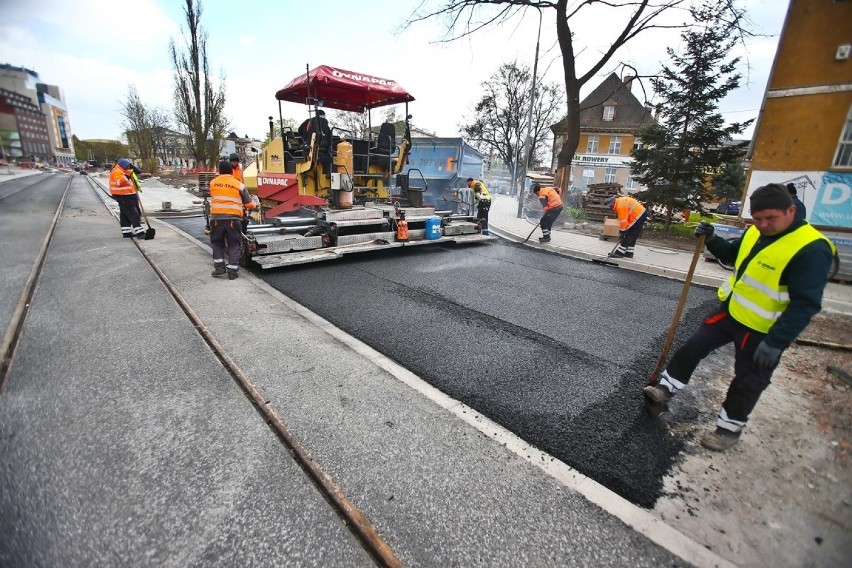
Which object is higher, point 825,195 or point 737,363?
point 825,195

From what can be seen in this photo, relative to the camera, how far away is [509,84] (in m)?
33.8

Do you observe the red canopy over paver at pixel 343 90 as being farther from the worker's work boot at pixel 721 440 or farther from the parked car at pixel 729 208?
the parked car at pixel 729 208

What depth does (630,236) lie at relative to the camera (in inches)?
295

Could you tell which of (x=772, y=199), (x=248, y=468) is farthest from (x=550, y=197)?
(x=248, y=468)

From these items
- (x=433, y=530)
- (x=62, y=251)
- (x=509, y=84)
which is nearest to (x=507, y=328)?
(x=433, y=530)

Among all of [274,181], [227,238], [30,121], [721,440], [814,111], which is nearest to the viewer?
[721,440]

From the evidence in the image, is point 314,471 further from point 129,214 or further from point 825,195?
point 825,195

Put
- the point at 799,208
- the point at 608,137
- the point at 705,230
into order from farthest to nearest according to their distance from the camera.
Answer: the point at 608,137
the point at 799,208
the point at 705,230

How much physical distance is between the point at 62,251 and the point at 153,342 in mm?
5190

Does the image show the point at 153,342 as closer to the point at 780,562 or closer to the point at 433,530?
the point at 433,530

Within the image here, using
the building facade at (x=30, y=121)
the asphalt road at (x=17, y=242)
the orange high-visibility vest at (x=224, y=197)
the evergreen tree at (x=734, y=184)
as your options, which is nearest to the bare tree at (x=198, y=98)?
the asphalt road at (x=17, y=242)

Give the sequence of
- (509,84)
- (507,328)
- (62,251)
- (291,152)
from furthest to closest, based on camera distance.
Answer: (509,84) → (291,152) → (62,251) → (507,328)

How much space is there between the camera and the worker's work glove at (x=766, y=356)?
2.02 meters

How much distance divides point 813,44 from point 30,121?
12071 cm
